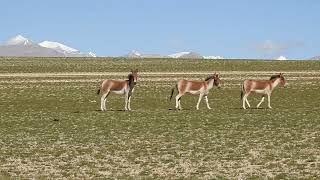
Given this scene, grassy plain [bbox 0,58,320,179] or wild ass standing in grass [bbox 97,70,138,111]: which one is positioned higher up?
wild ass standing in grass [bbox 97,70,138,111]

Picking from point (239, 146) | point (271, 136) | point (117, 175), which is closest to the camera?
point (117, 175)

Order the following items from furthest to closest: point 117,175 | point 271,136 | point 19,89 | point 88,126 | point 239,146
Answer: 1. point 19,89
2. point 88,126
3. point 271,136
4. point 239,146
5. point 117,175

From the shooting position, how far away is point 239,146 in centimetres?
2011

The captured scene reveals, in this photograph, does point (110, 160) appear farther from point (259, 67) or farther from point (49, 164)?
point (259, 67)

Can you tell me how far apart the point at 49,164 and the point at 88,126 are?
8.97 metres

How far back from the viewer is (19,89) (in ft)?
184

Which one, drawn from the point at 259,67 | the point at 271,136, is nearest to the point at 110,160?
the point at 271,136

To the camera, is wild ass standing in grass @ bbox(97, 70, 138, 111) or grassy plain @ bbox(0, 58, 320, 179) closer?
grassy plain @ bbox(0, 58, 320, 179)

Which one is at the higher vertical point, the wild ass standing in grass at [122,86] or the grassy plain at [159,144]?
the wild ass standing in grass at [122,86]

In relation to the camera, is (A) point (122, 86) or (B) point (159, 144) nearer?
(B) point (159, 144)

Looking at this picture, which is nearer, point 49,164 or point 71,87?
point 49,164

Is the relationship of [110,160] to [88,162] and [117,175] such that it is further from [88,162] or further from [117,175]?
[117,175]

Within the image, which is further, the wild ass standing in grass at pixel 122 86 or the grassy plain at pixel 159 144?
the wild ass standing in grass at pixel 122 86

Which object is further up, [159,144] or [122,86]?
[122,86]
